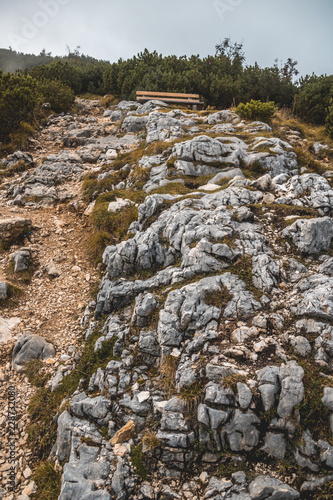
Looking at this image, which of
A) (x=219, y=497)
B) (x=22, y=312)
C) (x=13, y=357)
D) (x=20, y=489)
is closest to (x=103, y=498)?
(x=219, y=497)

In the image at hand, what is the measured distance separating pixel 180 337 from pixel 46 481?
3.63 m

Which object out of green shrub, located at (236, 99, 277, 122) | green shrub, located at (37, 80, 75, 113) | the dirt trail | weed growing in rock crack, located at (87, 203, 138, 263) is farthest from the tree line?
weed growing in rock crack, located at (87, 203, 138, 263)

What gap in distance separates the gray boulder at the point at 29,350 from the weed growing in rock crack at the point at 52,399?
3.36 feet

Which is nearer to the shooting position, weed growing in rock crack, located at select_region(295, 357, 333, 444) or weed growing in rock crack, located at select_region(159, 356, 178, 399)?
weed growing in rock crack, located at select_region(295, 357, 333, 444)

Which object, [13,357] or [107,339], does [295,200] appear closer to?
[107,339]

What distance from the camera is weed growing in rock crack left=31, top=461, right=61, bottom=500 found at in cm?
496

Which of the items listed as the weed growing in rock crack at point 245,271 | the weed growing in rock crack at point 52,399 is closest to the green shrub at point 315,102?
the weed growing in rock crack at point 245,271

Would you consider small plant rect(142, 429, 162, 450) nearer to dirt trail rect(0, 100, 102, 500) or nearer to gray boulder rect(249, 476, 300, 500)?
gray boulder rect(249, 476, 300, 500)

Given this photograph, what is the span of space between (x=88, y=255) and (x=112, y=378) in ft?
21.2

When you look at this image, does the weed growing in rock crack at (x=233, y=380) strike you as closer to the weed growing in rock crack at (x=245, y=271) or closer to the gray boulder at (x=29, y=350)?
the weed growing in rock crack at (x=245, y=271)

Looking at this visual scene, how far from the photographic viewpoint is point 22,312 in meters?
9.28

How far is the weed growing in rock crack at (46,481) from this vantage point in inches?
195

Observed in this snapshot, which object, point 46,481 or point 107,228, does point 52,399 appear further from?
point 107,228

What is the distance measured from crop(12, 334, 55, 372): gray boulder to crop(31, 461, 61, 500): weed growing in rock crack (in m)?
2.87
